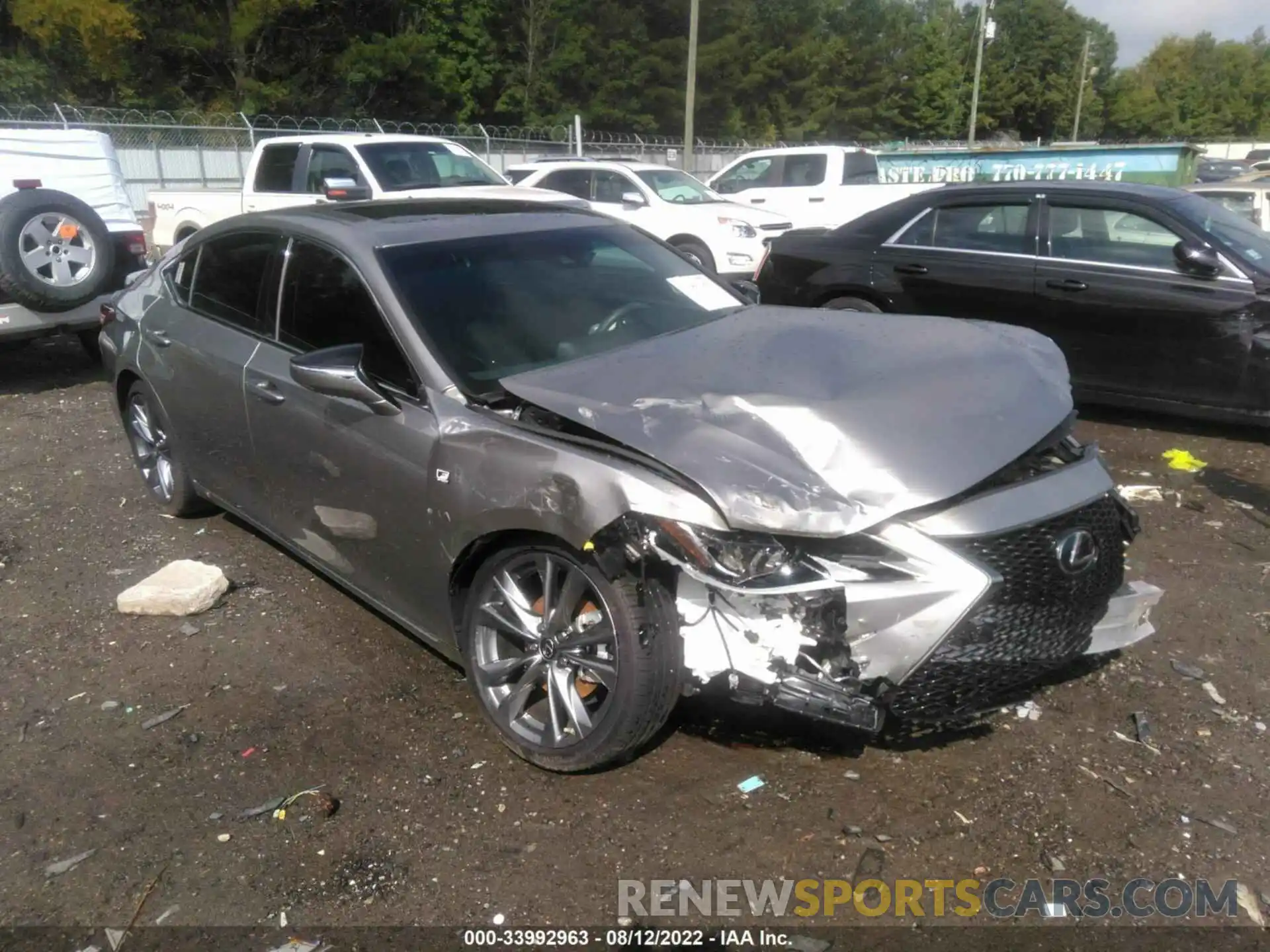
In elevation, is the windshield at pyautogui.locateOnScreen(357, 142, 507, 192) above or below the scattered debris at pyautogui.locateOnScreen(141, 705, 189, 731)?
above

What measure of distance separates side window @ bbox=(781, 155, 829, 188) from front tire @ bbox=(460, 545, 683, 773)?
46.5 ft

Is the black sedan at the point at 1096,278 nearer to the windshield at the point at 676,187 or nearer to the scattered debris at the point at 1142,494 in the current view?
the scattered debris at the point at 1142,494

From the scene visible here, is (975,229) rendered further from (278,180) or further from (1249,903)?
(278,180)

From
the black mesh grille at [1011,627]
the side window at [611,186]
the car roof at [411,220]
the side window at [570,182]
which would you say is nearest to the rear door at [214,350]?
the car roof at [411,220]

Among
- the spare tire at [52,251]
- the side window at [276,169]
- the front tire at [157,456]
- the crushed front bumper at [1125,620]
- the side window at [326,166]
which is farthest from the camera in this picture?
the side window at [276,169]

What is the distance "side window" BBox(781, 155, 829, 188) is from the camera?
16.3 meters

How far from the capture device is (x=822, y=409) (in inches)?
124

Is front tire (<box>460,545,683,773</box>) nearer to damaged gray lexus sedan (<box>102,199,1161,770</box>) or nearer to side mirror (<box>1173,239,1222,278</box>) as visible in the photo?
damaged gray lexus sedan (<box>102,199,1161,770</box>)

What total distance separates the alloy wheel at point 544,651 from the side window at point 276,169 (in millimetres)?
9974

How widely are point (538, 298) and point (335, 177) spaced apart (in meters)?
8.46

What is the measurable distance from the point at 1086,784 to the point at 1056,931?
26.1 inches

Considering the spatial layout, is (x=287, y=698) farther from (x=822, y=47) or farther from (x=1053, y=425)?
(x=822, y=47)

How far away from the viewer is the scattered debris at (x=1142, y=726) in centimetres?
341

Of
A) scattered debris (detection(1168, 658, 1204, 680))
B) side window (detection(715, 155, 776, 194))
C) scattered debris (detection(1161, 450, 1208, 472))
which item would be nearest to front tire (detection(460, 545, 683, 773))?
scattered debris (detection(1168, 658, 1204, 680))
